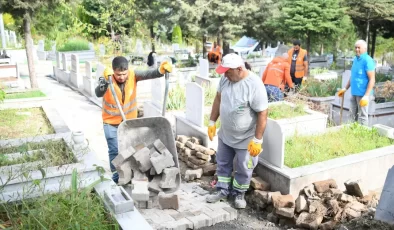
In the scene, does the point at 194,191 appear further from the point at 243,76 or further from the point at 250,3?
the point at 250,3

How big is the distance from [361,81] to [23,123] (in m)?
5.81

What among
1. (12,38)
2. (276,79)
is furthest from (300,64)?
(12,38)

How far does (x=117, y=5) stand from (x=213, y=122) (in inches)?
462

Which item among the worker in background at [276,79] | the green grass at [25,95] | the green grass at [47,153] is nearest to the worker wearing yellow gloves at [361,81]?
the worker in background at [276,79]

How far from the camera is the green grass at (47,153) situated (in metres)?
4.19

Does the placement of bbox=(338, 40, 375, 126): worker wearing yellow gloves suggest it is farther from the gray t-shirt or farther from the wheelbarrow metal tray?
the wheelbarrow metal tray

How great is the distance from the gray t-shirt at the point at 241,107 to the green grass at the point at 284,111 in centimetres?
176

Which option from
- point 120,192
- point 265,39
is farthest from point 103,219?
point 265,39

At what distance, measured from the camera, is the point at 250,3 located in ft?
60.8

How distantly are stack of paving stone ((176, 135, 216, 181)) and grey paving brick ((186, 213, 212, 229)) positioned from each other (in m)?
1.14

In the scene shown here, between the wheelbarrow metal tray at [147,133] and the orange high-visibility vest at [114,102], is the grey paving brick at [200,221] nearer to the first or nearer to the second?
the wheelbarrow metal tray at [147,133]

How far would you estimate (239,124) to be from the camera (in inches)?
188

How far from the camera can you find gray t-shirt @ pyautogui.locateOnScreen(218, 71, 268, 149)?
15.2ft

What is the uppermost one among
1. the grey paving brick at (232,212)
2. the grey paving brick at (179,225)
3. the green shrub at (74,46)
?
the green shrub at (74,46)
